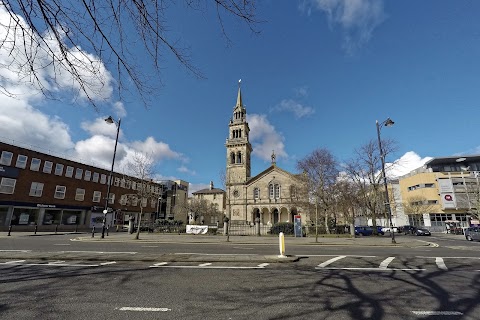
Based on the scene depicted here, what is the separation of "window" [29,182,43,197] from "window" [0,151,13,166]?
158 inches

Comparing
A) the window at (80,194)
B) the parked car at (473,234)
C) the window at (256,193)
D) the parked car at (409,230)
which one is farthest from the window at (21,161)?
the parked car at (409,230)

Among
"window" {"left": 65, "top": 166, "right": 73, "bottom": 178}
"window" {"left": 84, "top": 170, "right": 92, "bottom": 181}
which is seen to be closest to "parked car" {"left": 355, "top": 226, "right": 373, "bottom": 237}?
"window" {"left": 84, "top": 170, "right": 92, "bottom": 181}

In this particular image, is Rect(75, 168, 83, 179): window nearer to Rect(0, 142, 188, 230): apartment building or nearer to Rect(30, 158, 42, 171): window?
Rect(0, 142, 188, 230): apartment building

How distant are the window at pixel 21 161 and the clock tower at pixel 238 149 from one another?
126ft

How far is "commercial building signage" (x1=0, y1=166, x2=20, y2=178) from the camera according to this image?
1153 inches

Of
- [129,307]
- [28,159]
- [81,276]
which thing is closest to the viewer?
[129,307]

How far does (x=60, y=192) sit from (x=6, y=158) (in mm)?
8216

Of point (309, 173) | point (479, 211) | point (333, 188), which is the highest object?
point (309, 173)

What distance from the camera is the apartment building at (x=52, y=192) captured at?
30.1 meters

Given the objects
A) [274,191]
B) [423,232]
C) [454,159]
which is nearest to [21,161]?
[274,191]

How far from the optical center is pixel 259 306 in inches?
172

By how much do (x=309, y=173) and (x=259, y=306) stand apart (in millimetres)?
31937

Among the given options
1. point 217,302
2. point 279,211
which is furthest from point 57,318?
point 279,211

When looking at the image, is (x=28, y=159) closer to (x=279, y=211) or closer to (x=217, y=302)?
(x=217, y=302)
